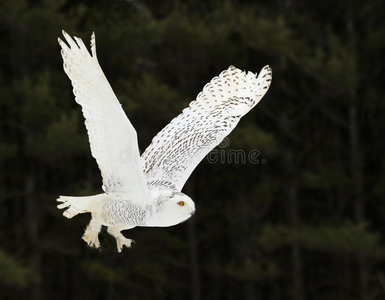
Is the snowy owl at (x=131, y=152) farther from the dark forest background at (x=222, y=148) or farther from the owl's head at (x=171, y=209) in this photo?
the dark forest background at (x=222, y=148)

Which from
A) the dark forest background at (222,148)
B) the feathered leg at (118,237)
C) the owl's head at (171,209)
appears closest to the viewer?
the owl's head at (171,209)

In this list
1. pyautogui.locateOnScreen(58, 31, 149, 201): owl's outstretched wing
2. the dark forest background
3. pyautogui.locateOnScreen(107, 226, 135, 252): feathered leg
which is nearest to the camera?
pyautogui.locateOnScreen(58, 31, 149, 201): owl's outstretched wing

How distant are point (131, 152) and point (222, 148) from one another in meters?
7.62

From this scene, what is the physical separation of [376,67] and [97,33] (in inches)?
183

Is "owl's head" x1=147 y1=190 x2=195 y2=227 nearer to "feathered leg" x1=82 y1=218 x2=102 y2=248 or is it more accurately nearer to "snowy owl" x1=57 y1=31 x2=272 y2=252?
"snowy owl" x1=57 y1=31 x2=272 y2=252

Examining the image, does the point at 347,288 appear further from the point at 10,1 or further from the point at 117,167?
the point at 117,167

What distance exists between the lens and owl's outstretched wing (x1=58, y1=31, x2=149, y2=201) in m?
4.04

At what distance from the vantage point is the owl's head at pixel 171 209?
4.29m

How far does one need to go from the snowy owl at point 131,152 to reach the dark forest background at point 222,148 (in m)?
4.97

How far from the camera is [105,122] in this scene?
166 inches

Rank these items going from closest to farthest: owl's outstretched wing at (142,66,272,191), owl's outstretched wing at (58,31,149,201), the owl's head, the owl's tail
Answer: owl's outstretched wing at (58,31,149,201) < the owl's head < the owl's tail < owl's outstretched wing at (142,66,272,191)

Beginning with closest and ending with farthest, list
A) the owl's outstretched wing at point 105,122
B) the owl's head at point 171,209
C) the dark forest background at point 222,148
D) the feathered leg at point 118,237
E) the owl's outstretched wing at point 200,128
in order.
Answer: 1. the owl's outstretched wing at point 105,122
2. the owl's head at point 171,209
3. the feathered leg at point 118,237
4. the owl's outstretched wing at point 200,128
5. the dark forest background at point 222,148

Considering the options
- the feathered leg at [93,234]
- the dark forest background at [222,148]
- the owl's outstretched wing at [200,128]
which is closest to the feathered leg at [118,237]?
the feathered leg at [93,234]

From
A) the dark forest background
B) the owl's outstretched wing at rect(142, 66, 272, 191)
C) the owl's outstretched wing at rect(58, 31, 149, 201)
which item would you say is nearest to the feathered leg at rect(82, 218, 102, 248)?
the owl's outstretched wing at rect(58, 31, 149, 201)
